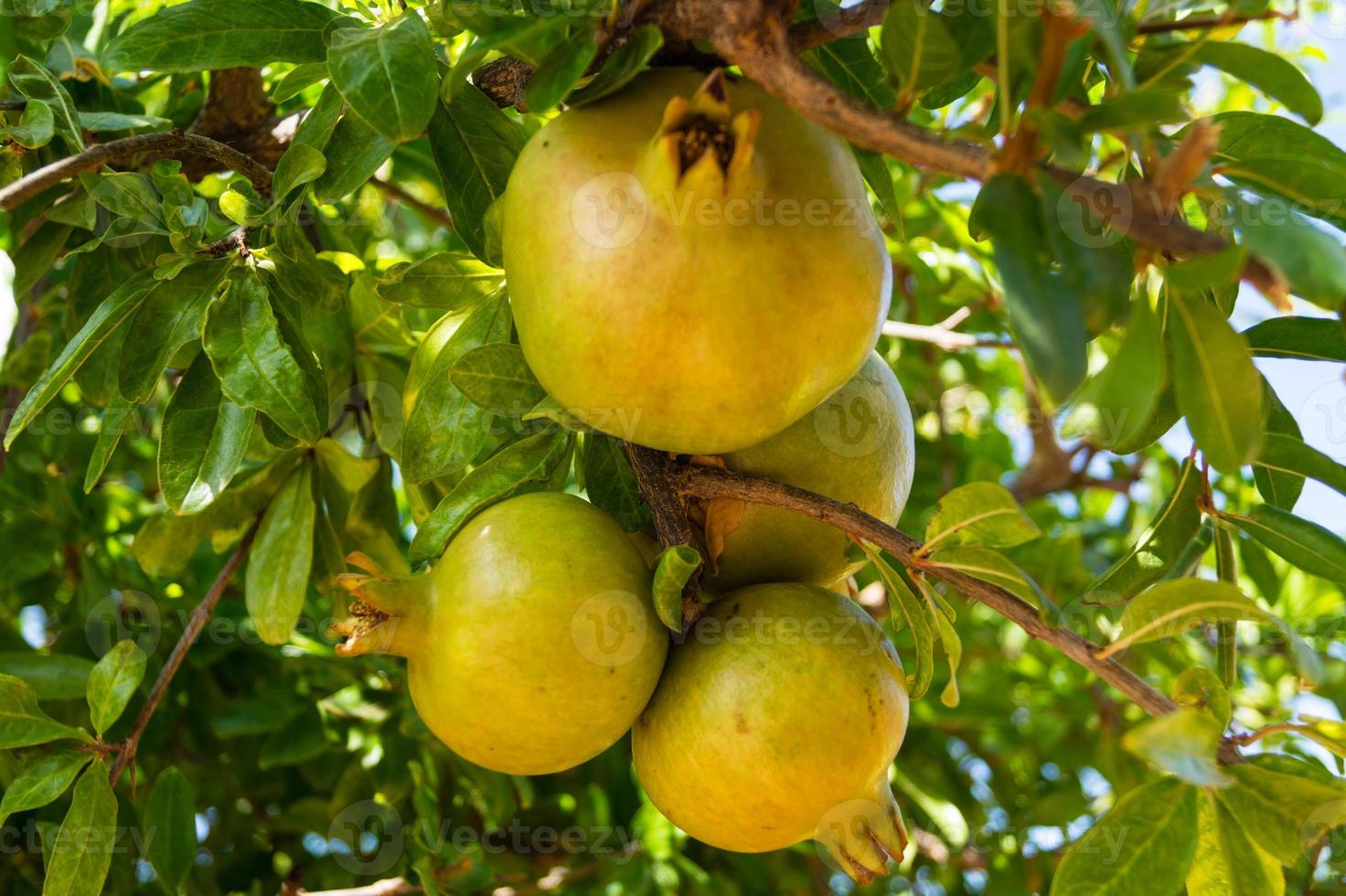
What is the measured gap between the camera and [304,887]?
2.35 meters

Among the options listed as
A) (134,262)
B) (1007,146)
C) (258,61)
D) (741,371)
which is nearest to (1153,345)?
(1007,146)

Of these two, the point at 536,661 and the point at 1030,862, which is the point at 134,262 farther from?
the point at 1030,862

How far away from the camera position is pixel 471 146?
4.87 feet

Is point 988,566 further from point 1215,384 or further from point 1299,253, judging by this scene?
point 1299,253

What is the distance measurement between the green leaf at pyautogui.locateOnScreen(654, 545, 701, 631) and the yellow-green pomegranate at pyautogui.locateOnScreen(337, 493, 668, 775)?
5 cm

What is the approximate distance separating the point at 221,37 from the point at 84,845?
105 cm

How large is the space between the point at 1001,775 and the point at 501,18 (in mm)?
2836

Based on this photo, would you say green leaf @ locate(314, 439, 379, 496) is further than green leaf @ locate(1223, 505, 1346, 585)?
Yes

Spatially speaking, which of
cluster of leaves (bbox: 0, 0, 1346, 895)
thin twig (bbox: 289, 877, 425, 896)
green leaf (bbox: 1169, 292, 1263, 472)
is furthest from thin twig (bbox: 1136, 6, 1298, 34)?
thin twig (bbox: 289, 877, 425, 896)

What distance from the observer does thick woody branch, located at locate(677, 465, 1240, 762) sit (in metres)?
1.11
